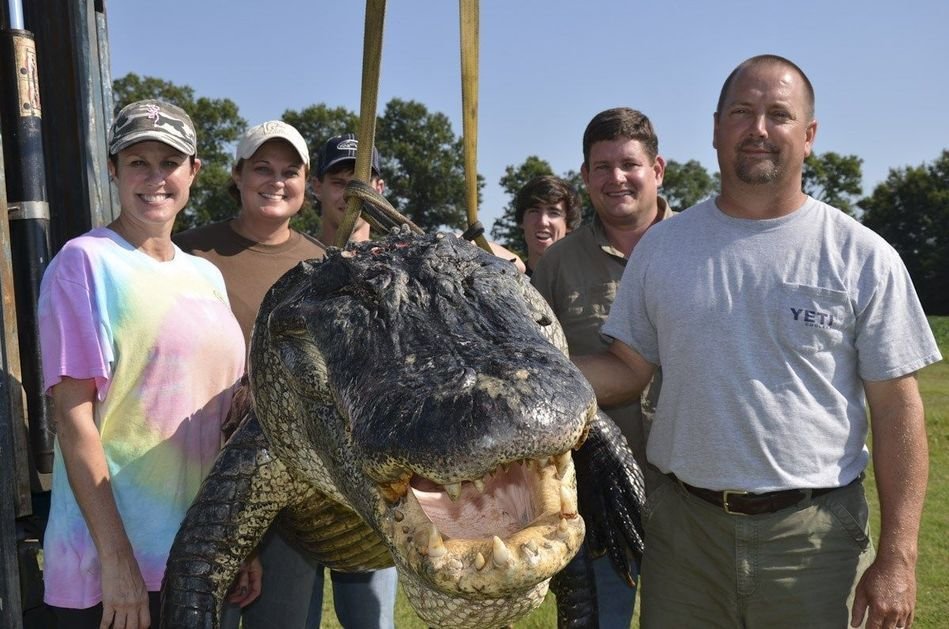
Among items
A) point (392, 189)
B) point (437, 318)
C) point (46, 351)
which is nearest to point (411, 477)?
point (437, 318)

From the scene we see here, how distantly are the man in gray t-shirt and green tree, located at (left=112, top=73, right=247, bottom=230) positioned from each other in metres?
43.0

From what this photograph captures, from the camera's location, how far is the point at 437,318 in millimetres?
1805

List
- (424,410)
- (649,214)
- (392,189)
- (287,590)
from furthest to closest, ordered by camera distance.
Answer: (392,189)
(649,214)
(287,590)
(424,410)

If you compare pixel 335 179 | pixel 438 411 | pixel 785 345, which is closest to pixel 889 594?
pixel 785 345

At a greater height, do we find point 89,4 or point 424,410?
point 89,4

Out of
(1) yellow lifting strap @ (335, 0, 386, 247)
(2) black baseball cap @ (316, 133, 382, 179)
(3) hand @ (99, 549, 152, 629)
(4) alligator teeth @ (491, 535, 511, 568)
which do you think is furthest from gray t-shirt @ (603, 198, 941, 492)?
(2) black baseball cap @ (316, 133, 382, 179)

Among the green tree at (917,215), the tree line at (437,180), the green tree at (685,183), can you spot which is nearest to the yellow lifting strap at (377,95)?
the tree line at (437,180)

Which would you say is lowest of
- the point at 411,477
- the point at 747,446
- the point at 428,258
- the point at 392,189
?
the point at 747,446

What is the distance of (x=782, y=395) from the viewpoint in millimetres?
2828

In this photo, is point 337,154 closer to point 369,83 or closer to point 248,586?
point 369,83

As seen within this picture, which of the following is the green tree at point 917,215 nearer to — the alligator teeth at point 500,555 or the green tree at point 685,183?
the green tree at point 685,183

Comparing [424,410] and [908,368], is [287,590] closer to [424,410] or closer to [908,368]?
[424,410]

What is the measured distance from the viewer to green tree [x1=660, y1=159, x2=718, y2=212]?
79062 millimetres

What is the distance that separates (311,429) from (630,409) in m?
1.97
